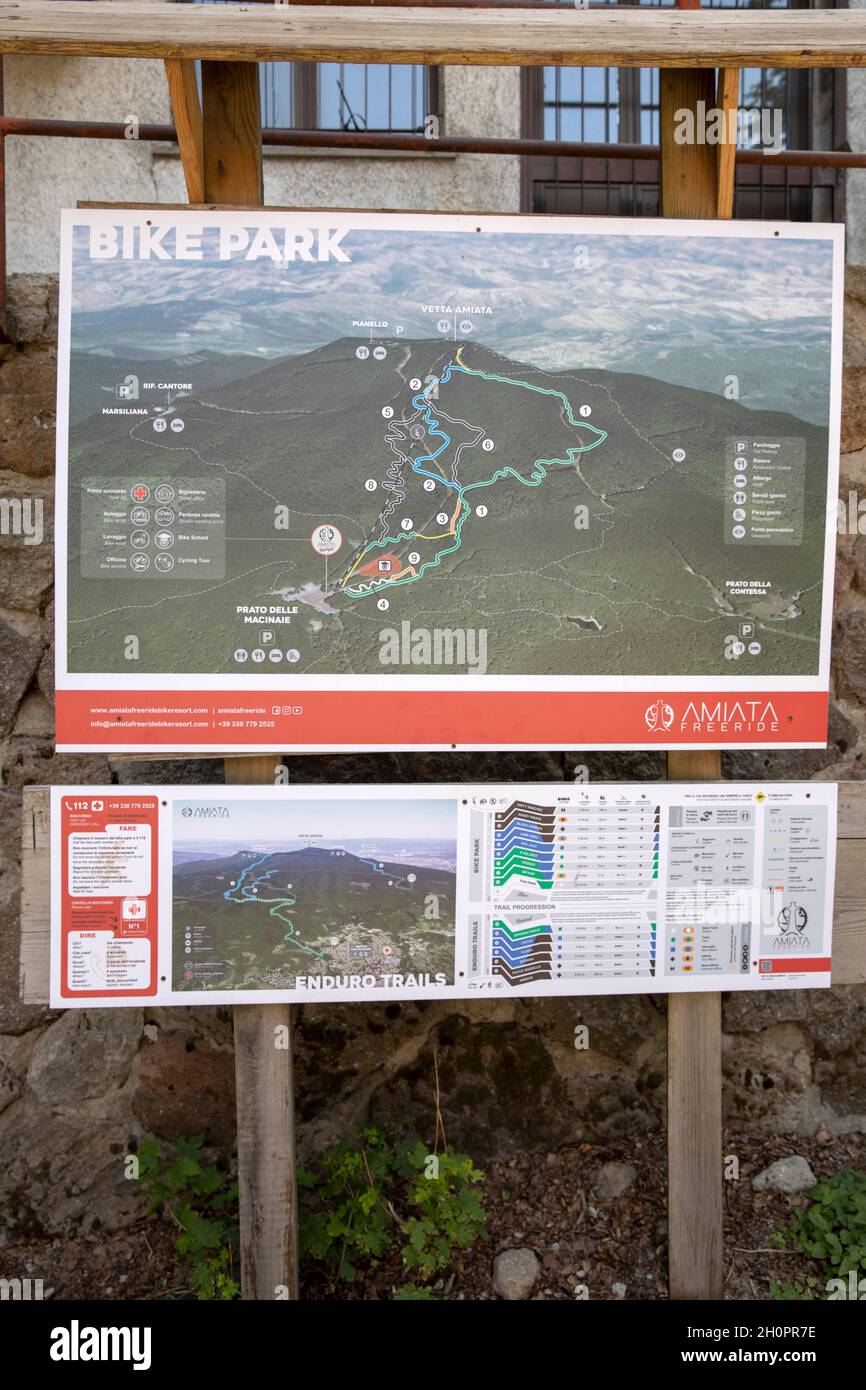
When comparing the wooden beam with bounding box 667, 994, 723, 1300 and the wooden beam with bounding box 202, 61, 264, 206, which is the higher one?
the wooden beam with bounding box 202, 61, 264, 206

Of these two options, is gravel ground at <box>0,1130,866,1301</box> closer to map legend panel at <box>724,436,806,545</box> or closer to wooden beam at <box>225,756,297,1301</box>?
wooden beam at <box>225,756,297,1301</box>

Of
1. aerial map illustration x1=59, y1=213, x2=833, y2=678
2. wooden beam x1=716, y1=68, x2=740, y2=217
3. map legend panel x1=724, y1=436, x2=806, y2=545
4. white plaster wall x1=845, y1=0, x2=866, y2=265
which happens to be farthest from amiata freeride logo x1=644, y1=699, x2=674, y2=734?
white plaster wall x1=845, y1=0, x2=866, y2=265

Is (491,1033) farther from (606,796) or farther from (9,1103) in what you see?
(9,1103)

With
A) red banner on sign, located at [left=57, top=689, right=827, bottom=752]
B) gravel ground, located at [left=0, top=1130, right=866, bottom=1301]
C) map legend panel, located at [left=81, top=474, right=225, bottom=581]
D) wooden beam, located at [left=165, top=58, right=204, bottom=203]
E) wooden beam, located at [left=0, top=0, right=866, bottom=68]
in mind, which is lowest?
gravel ground, located at [left=0, top=1130, right=866, bottom=1301]

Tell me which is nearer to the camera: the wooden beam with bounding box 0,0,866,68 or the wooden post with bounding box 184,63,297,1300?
the wooden beam with bounding box 0,0,866,68

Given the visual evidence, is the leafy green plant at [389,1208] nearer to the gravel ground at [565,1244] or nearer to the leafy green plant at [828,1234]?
the gravel ground at [565,1244]

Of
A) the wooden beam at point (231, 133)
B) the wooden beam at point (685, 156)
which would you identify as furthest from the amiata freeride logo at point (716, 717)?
the wooden beam at point (231, 133)

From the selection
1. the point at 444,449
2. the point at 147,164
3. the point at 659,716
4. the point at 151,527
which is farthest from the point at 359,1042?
the point at 147,164

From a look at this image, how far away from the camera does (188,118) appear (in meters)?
2.30

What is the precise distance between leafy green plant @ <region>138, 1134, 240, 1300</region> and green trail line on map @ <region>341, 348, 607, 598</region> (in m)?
1.86

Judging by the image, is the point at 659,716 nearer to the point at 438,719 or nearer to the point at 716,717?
the point at 716,717

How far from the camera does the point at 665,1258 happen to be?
289cm

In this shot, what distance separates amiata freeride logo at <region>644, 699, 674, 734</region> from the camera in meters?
2.51

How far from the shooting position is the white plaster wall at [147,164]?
5.55 m
